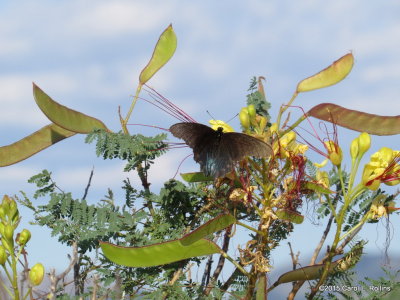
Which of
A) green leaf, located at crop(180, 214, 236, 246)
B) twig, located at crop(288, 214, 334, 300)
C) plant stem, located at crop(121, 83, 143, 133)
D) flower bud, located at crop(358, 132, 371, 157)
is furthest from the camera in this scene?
plant stem, located at crop(121, 83, 143, 133)

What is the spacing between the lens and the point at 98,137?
2.48 meters

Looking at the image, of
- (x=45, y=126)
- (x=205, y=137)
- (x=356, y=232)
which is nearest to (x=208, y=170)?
(x=205, y=137)

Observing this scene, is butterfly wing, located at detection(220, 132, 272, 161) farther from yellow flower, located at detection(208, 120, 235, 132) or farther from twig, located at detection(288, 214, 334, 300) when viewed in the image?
twig, located at detection(288, 214, 334, 300)

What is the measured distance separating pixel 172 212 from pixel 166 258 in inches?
18.1

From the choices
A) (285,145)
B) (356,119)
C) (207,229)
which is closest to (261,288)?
(207,229)

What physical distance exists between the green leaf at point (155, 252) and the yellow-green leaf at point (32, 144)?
761 mm

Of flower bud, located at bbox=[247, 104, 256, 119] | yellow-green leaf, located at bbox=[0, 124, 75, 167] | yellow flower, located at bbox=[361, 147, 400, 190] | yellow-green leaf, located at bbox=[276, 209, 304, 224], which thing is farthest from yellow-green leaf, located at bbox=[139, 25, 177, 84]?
yellow flower, located at bbox=[361, 147, 400, 190]

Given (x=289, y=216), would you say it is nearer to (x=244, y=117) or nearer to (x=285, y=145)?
(x=285, y=145)

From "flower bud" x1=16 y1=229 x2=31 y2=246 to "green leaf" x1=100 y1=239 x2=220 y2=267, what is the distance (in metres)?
0.25

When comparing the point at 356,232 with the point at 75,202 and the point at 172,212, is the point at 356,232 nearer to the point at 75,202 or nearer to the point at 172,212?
the point at 172,212

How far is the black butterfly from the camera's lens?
2.01 meters

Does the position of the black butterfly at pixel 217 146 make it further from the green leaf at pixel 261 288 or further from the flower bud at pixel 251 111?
the green leaf at pixel 261 288

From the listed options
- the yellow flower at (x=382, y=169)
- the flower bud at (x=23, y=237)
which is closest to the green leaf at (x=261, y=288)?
the yellow flower at (x=382, y=169)

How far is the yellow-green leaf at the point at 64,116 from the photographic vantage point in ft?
8.13
